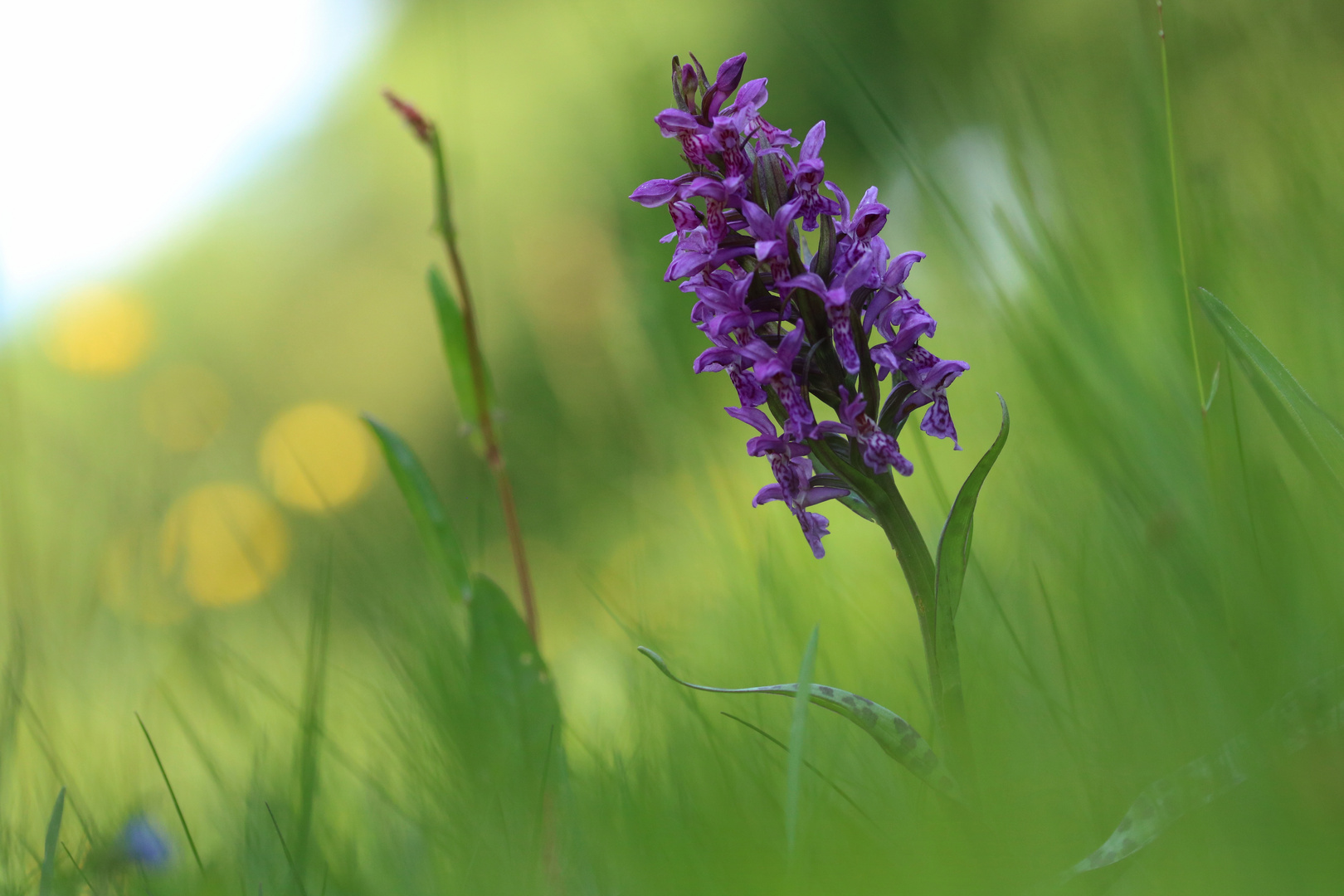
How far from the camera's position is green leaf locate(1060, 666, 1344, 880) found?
64 cm

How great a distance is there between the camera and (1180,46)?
136 centimetres

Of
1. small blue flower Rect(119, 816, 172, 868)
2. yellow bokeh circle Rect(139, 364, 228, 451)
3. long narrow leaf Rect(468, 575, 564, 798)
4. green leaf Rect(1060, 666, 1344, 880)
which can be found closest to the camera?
green leaf Rect(1060, 666, 1344, 880)

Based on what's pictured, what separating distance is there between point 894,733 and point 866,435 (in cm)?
31

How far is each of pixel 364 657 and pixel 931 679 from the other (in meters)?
1.51

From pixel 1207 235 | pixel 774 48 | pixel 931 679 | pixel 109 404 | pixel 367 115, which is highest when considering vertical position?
pixel 367 115

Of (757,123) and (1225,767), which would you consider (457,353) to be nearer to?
(757,123)

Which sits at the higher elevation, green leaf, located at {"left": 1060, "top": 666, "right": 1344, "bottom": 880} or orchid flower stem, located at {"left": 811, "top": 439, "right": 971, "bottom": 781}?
orchid flower stem, located at {"left": 811, "top": 439, "right": 971, "bottom": 781}

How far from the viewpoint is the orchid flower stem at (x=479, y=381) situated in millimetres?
1438

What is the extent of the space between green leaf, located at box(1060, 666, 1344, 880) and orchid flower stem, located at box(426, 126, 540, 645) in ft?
2.98

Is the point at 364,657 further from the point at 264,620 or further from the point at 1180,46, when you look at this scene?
the point at 1180,46

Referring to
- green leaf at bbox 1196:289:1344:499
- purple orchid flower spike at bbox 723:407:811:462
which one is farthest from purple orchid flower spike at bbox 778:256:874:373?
green leaf at bbox 1196:289:1344:499

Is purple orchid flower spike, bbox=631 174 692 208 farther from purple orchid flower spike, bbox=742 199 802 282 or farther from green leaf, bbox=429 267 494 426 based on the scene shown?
green leaf, bbox=429 267 494 426

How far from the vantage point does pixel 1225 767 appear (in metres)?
0.68

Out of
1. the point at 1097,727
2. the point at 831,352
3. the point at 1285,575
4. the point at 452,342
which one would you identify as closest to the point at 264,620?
the point at 452,342
